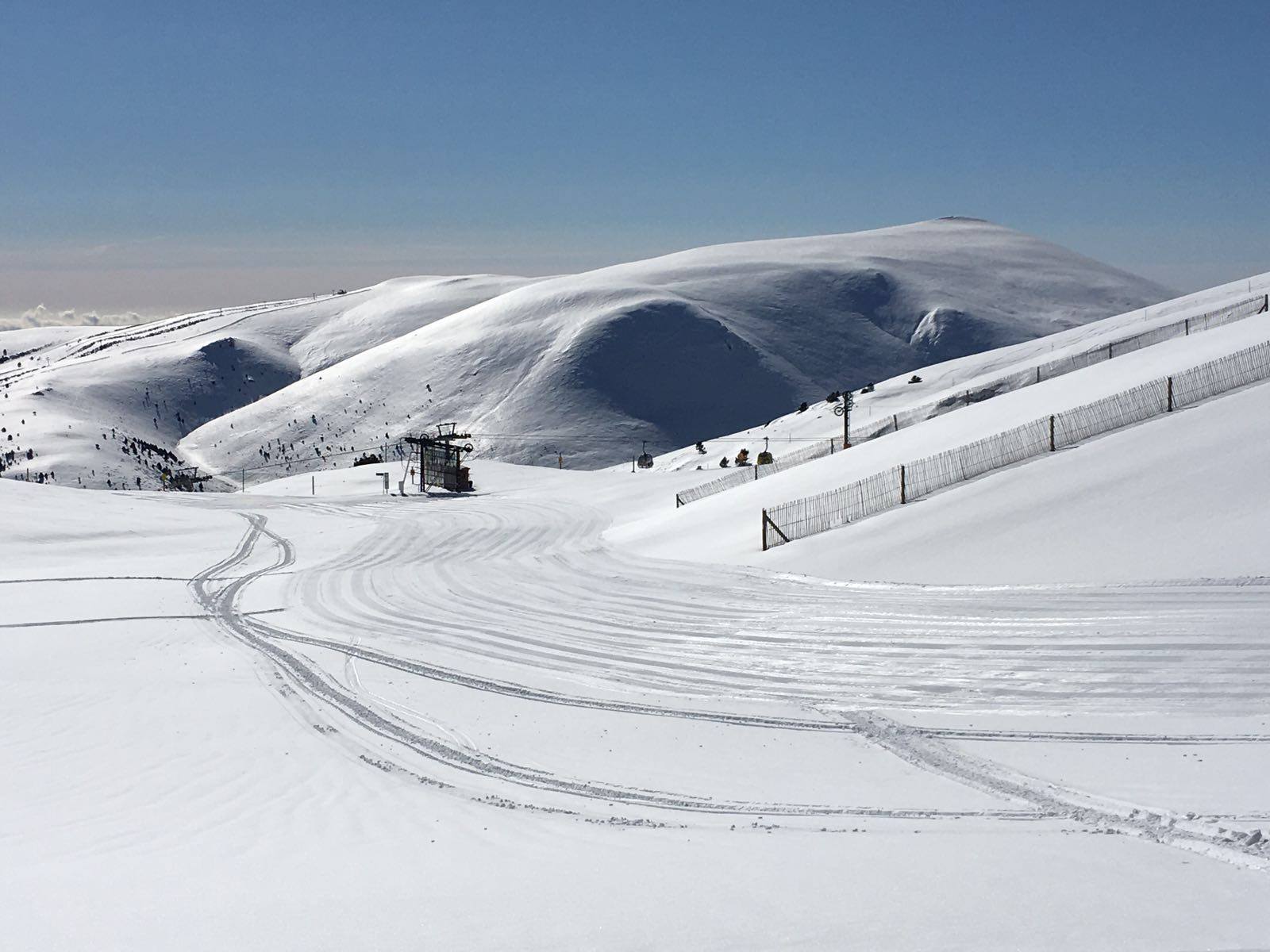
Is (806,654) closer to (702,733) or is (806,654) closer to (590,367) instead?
(702,733)

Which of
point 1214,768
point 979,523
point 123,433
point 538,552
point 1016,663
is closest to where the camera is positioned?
point 1214,768

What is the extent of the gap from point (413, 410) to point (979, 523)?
12192 centimetres

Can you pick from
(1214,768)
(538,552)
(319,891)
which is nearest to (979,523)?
(1214,768)

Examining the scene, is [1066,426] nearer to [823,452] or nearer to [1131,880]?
[823,452]

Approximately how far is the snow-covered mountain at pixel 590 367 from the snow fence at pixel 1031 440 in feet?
285

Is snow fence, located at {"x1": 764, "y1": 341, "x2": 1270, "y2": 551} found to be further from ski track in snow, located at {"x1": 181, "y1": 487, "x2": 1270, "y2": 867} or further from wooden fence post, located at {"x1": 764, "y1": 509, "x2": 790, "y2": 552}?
ski track in snow, located at {"x1": 181, "y1": 487, "x2": 1270, "y2": 867}

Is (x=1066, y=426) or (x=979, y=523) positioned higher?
(x=1066, y=426)

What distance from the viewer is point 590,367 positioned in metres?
138

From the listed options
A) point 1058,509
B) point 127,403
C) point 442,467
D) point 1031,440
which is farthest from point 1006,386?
point 127,403

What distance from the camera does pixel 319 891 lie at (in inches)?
365

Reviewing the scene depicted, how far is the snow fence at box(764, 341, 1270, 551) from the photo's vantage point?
27922 mm

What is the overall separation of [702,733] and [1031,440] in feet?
55.6

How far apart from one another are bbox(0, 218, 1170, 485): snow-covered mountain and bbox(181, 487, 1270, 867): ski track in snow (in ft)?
294

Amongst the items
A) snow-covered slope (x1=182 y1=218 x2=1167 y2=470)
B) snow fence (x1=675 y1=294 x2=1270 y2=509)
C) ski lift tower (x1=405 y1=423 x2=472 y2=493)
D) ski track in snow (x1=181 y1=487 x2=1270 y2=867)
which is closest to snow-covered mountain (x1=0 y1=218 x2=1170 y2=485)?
snow-covered slope (x1=182 y1=218 x2=1167 y2=470)
